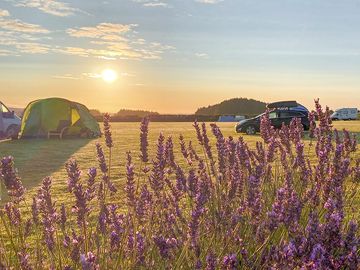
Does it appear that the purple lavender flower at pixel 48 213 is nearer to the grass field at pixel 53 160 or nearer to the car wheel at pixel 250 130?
the grass field at pixel 53 160

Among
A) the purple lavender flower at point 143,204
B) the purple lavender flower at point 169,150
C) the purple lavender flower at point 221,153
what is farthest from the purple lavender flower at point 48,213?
the purple lavender flower at point 221,153

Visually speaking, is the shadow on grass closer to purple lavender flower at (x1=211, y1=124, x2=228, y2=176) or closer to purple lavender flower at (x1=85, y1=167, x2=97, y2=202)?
purple lavender flower at (x1=211, y1=124, x2=228, y2=176)

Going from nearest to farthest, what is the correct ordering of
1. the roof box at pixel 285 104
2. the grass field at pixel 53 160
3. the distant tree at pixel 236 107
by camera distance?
the grass field at pixel 53 160
the roof box at pixel 285 104
the distant tree at pixel 236 107

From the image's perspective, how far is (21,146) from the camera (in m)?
17.2

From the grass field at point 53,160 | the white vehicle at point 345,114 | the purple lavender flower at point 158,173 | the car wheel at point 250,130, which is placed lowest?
the grass field at point 53,160

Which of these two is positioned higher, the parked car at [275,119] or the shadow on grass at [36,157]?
the parked car at [275,119]

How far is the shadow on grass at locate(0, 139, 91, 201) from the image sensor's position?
10.0 m

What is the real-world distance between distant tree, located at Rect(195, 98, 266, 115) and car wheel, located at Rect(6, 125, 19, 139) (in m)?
61.1

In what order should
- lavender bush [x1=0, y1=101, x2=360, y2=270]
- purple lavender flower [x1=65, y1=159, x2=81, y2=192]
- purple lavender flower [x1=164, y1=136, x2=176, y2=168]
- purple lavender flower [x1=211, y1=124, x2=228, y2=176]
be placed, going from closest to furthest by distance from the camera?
lavender bush [x1=0, y1=101, x2=360, y2=270]
purple lavender flower [x1=65, y1=159, x2=81, y2=192]
purple lavender flower [x1=164, y1=136, x2=176, y2=168]
purple lavender flower [x1=211, y1=124, x2=228, y2=176]

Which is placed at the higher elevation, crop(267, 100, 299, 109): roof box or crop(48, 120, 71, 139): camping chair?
crop(267, 100, 299, 109): roof box

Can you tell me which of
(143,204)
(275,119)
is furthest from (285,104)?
(143,204)

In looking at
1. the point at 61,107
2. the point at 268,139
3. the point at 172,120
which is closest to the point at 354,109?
the point at 172,120

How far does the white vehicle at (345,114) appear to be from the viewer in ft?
200

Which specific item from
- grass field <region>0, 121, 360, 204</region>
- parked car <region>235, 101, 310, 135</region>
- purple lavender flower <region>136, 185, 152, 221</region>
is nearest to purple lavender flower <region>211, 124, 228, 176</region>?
purple lavender flower <region>136, 185, 152, 221</region>
